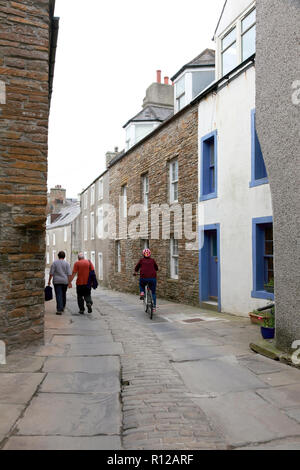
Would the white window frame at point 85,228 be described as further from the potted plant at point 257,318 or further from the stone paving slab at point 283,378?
the stone paving slab at point 283,378

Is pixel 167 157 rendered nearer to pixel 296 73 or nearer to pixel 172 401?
pixel 296 73

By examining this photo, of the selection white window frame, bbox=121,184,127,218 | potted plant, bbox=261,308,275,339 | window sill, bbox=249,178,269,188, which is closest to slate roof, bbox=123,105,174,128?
white window frame, bbox=121,184,127,218

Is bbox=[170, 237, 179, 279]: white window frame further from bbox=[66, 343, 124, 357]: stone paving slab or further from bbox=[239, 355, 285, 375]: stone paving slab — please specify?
bbox=[239, 355, 285, 375]: stone paving slab

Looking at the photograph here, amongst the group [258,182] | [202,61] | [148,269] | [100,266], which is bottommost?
[100,266]

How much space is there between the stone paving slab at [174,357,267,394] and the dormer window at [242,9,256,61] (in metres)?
8.58

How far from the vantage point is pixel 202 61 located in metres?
15.4

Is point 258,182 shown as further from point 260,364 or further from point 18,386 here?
point 18,386

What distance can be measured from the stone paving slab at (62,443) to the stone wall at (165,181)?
32.3 ft

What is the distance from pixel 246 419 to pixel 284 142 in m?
4.19

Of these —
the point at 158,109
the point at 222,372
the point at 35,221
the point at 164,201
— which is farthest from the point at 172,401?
the point at 158,109

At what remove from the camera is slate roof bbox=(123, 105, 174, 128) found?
2142 centimetres

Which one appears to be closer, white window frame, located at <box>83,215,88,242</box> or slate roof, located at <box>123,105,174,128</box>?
slate roof, located at <box>123,105,174,128</box>

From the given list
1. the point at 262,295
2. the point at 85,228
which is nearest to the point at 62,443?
the point at 262,295

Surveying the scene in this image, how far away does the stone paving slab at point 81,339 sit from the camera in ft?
24.0
